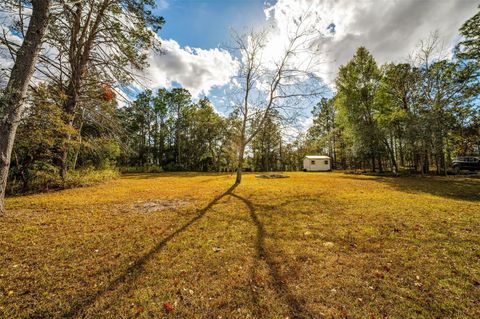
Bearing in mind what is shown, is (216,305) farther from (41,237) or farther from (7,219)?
(7,219)

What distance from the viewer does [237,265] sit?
2.92 m

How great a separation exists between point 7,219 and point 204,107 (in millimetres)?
32740

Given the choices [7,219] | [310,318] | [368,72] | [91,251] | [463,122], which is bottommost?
[310,318]

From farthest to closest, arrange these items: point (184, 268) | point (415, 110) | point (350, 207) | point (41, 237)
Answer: point (415, 110) < point (350, 207) < point (41, 237) < point (184, 268)

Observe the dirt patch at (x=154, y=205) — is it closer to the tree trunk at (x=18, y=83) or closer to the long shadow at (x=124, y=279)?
the long shadow at (x=124, y=279)

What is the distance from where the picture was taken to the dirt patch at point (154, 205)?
5.70 metres

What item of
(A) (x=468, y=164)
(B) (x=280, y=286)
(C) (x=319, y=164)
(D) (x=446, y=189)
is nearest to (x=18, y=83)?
(B) (x=280, y=286)

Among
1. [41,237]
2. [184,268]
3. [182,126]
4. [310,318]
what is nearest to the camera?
[310,318]

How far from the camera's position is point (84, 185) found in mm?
9500

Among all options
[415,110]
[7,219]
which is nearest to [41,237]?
[7,219]

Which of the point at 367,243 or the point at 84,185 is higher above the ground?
the point at 84,185

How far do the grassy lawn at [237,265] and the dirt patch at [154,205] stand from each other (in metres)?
0.44

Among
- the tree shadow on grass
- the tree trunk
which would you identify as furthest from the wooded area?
the tree shadow on grass

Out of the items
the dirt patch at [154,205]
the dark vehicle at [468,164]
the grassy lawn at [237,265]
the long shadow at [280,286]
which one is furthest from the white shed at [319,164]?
the long shadow at [280,286]
